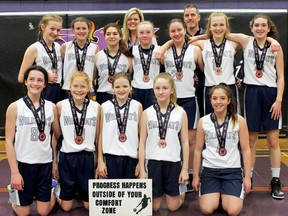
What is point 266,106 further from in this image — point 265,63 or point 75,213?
point 75,213

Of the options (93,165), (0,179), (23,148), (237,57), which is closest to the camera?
(23,148)

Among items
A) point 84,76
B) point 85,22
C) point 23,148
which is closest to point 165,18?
point 85,22

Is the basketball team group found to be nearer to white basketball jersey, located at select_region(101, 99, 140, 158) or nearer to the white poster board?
white basketball jersey, located at select_region(101, 99, 140, 158)

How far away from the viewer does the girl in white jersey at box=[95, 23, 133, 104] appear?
3.82 meters

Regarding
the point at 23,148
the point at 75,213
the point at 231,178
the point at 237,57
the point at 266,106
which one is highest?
the point at 237,57

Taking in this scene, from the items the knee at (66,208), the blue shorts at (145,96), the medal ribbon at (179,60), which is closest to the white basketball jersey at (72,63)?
the blue shorts at (145,96)

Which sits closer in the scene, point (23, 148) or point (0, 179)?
point (23, 148)

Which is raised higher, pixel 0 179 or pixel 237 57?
pixel 237 57

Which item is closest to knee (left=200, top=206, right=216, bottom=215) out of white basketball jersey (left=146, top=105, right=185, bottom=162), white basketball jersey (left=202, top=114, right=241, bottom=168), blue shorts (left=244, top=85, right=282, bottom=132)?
white basketball jersey (left=202, top=114, right=241, bottom=168)

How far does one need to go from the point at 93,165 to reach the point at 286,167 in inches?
114

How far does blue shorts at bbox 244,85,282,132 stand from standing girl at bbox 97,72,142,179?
126 cm

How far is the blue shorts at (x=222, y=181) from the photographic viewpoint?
3.29 meters

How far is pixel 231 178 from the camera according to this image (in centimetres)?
332

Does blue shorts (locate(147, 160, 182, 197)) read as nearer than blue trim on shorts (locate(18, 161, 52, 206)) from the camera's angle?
No
